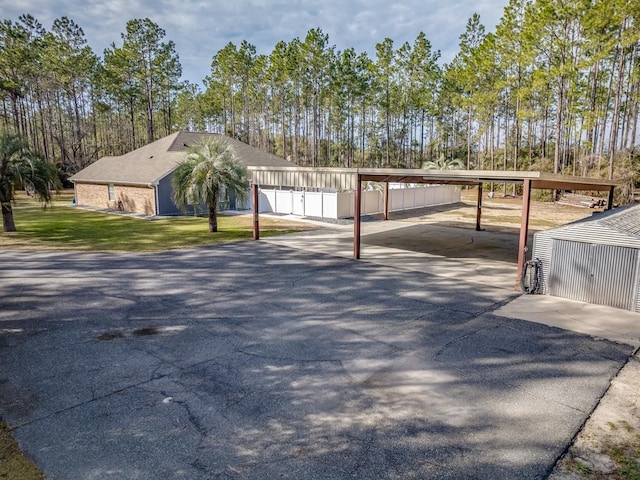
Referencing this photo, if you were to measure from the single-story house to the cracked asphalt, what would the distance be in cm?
1556

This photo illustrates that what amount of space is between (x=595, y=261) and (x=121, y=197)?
93.8 ft

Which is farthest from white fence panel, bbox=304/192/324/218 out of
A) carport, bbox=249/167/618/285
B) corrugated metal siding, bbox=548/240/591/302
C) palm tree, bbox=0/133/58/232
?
corrugated metal siding, bbox=548/240/591/302

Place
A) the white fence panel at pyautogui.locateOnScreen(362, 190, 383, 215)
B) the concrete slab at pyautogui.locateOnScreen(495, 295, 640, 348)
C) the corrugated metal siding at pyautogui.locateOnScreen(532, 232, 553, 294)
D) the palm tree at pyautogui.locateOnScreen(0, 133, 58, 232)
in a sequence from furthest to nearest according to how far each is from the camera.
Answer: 1. the white fence panel at pyautogui.locateOnScreen(362, 190, 383, 215)
2. the palm tree at pyautogui.locateOnScreen(0, 133, 58, 232)
3. the corrugated metal siding at pyautogui.locateOnScreen(532, 232, 553, 294)
4. the concrete slab at pyautogui.locateOnScreen(495, 295, 640, 348)

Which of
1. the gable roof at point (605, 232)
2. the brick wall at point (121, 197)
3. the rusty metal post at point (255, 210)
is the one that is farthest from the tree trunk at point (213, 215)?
the gable roof at point (605, 232)

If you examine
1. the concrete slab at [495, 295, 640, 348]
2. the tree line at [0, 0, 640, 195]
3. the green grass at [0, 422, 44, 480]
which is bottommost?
the green grass at [0, 422, 44, 480]

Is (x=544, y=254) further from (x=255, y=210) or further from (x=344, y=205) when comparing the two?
(x=344, y=205)

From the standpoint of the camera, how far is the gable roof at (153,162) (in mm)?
26938

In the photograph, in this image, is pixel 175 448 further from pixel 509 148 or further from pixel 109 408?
pixel 509 148

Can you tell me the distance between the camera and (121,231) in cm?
2080

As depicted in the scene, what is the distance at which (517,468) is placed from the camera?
14.3 feet

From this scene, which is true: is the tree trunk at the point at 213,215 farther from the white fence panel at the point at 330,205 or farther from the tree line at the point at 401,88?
the tree line at the point at 401,88

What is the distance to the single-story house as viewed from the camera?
1029 inches

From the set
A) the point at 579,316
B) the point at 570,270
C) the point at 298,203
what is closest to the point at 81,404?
the point at 579,316

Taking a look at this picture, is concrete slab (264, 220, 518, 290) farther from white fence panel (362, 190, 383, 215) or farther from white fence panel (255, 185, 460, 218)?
white fence panel (362, 190, 383, 215)
